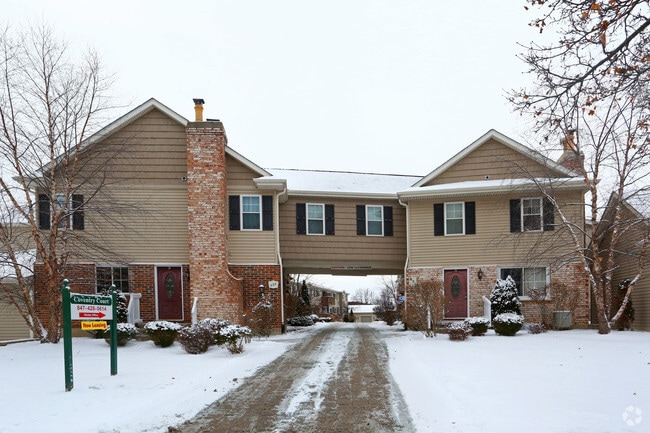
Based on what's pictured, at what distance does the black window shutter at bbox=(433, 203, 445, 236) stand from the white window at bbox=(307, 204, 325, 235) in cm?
427

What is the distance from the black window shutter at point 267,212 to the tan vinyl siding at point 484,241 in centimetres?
528

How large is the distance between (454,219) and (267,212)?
22.5ft

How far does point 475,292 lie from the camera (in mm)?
17203

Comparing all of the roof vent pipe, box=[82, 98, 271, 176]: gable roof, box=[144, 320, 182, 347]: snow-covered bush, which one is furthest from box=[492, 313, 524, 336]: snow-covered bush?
the roof vent pipe

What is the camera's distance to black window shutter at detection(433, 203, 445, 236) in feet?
58.2

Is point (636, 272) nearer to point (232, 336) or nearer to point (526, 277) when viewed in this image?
point (526, 277)

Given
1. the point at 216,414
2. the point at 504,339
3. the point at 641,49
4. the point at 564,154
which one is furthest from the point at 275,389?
the point at 564,154

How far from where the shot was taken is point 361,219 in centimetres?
1908

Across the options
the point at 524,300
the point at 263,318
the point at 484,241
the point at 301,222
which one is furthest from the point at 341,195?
the point at 524,300

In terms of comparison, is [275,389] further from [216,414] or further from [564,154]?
[564,154]

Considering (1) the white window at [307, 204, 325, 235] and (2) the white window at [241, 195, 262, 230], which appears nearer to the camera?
(2) the white window at [241, 195, 262, 230]

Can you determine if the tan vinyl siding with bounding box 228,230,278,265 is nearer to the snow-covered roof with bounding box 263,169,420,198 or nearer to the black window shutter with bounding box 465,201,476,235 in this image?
the snow-covered roof with bounding box 263,169,420,198

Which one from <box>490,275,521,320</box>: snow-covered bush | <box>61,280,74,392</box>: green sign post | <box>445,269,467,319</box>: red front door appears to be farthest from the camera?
<box>445,269,467,319</box>: red front door

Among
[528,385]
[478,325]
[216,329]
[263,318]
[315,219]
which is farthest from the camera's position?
[315,219]
